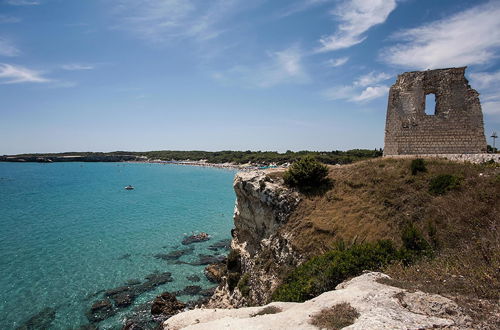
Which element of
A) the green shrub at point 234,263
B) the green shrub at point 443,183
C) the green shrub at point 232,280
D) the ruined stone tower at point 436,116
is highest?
the ruined stone tower at point 436,116

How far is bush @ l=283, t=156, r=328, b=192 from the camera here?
1919 cm

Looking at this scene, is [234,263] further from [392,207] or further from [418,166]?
[418,166]

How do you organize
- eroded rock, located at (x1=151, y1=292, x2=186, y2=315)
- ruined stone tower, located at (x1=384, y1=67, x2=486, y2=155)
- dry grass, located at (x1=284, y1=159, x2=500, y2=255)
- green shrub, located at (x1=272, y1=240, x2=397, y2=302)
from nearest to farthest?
green shrub, located at (x1=272, y1=240, x2=397, y2=302), dry grass, located at (x1=284, y1=159, x2=500, y2=255), ruined stone tower, located at (x1=384, y1=67, x2=486, y2=155), eroded rock, located at (x1=151, y1=292, x2=186, y2=315)

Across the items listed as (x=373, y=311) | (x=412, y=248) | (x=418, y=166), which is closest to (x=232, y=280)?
(x=412, y=248)

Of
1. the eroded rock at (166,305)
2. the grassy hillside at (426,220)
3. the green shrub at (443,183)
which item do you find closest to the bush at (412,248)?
the grassy hillside at (426,220)

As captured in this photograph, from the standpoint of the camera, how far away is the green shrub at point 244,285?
18.0 m

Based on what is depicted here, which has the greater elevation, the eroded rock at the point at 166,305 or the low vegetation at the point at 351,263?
the low vegetation at the point at 351,263

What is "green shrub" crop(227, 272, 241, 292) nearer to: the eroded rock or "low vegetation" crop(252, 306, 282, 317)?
the eroded rock

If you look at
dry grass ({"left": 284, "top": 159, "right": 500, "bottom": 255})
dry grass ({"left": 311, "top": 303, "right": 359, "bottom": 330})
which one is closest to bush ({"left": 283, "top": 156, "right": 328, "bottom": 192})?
dry grass ({"left": 284, "top": 159, "right": 500, "bottom": 255})

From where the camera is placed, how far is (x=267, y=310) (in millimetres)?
8352

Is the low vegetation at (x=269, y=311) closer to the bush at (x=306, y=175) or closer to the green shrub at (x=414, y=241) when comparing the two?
the green shrub at (x=414, y=241)

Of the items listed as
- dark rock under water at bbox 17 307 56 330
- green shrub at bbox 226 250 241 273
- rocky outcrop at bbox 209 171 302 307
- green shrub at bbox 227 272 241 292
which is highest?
rocky outcrop at bbox 209 171 302 307

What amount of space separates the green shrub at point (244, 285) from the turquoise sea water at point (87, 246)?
18.6 ft

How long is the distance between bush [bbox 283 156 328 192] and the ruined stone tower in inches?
226
